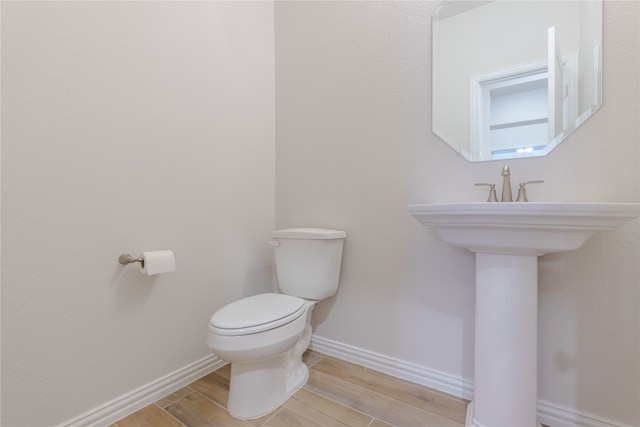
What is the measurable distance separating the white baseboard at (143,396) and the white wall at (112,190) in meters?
0.03

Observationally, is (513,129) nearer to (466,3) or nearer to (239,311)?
(466,3)

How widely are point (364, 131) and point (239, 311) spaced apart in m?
1.06

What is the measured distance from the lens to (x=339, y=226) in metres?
1.56

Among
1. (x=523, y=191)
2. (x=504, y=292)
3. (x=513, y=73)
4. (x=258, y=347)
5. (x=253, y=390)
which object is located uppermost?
(x=513, y=73)

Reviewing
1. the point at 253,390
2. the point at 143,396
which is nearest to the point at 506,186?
the point at 253,390

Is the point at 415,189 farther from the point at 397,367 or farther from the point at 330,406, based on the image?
the point at 330,406

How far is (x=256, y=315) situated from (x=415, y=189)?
90cm

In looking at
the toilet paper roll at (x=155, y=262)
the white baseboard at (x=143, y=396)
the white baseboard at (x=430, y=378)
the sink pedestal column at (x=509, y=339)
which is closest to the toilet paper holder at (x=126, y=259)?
the toilet paper roll at (x=155, y=262)

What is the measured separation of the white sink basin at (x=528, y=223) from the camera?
0.75m

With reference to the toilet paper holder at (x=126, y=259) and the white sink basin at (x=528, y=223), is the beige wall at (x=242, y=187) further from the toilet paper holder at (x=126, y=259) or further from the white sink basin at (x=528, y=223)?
the white sink basin at (x=528, y=223)

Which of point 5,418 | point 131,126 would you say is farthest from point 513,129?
point 5,418

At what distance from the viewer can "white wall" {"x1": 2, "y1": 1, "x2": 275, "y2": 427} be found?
895 mm

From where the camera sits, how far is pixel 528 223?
799 millimetres

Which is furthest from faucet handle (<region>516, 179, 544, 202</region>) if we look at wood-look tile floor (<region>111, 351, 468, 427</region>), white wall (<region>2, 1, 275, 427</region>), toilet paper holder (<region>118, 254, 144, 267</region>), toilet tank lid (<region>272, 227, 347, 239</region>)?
toilet paper holder (<region>118, 254, 144, 267</region>)
